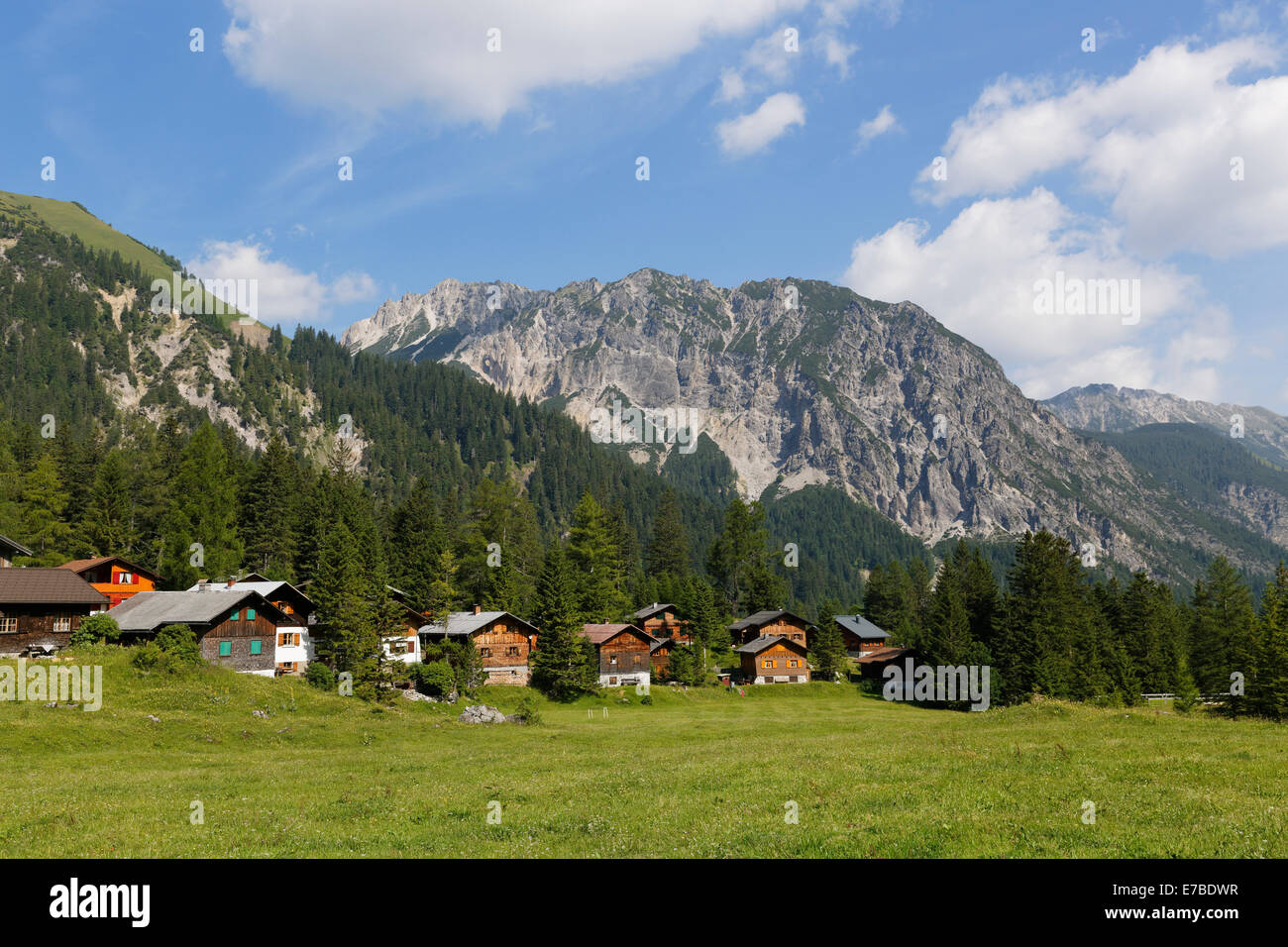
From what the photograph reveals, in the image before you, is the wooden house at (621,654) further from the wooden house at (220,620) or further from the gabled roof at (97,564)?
the gabled roof at (97,564)

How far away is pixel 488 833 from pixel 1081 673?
74.2 metres

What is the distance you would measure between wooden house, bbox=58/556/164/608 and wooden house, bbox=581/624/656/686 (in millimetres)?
46026

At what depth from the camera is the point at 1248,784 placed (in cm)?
2016

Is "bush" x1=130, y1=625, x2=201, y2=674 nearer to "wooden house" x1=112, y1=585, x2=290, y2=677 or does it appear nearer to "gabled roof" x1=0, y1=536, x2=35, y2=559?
"wooden house" x1=112, y1=585, x2=290, y2=677

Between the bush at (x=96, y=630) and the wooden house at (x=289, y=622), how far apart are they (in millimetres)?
8515

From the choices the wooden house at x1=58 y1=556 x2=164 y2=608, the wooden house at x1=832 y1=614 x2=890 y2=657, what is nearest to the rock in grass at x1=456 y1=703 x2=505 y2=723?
the wooden house at x1=58 y1=556 x2=164 y2=608

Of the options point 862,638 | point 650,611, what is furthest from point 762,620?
point 862,638

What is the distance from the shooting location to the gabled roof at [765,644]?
9300 cm

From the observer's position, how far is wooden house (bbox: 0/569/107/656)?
5612 centimetres

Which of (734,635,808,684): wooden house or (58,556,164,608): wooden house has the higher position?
(58,556,164,608): wooden house

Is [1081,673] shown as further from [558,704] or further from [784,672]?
[558,704]

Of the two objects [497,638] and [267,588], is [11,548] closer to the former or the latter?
[267,588]

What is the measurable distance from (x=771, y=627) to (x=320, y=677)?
62275 mm
